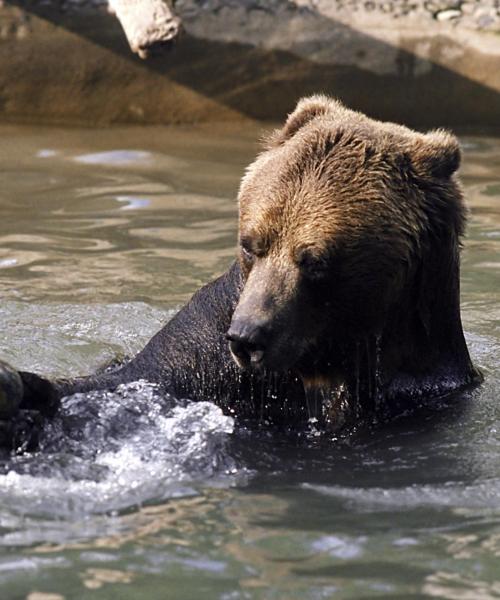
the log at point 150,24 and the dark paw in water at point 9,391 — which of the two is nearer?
the dark paw in water at point 9,391

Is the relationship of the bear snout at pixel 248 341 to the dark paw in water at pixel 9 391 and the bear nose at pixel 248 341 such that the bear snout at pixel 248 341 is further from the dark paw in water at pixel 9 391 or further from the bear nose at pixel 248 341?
the dark paw in water at pixel 9 391

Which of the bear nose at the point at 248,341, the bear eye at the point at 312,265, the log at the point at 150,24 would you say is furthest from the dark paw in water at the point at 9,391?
the log at the point at 150,24

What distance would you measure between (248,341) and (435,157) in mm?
1178

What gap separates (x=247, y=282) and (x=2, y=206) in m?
5.03

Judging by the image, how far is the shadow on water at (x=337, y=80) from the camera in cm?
1216

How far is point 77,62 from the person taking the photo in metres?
12.1

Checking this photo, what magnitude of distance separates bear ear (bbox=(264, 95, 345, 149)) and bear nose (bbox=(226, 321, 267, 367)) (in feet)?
3.46

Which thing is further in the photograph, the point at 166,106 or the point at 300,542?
the point at 166,106

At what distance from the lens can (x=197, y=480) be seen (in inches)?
198

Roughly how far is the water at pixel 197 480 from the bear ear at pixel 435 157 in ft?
3.64

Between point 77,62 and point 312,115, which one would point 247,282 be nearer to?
point 312,115

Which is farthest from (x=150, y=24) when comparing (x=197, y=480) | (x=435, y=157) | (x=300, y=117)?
(x=197, y=480)

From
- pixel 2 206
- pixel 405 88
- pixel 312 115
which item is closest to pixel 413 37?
pixel 405 88

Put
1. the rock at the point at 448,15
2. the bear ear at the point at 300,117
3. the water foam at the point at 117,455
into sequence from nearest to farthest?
the water foam at the point at 117,455 → the bear ear at the point at 300,117 → the rock at the point at 448,15
